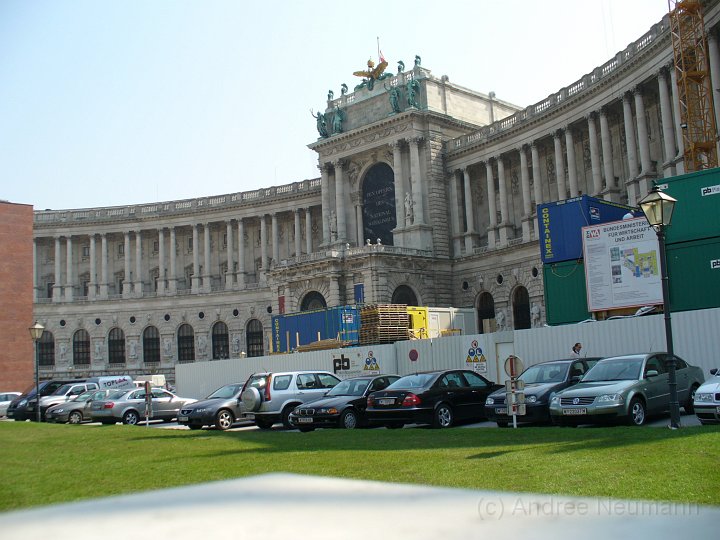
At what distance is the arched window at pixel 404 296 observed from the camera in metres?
56.7

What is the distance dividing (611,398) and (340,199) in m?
49.8

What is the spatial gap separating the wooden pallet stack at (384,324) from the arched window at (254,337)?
32.3 metres

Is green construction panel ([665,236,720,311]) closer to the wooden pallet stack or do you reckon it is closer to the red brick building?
the wooden pallet stack

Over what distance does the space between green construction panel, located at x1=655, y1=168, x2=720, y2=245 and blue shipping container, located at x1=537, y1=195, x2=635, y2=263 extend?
4.44 meters

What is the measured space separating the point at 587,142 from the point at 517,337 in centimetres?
2925

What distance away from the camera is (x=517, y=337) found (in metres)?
29.6

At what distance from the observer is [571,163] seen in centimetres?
5353

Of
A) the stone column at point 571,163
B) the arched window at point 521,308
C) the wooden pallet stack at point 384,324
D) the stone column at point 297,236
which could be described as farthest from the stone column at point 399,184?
the wooden pallet stack at point 384,324

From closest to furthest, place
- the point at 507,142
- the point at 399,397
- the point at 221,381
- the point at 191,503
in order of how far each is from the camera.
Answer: the point at 191,503
the point at 399,397
the point at 221,381
the point at 507,142

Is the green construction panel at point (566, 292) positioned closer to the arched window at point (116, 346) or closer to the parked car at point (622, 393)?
the parked car at point (622, 393)

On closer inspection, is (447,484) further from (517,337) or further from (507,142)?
(507,142)

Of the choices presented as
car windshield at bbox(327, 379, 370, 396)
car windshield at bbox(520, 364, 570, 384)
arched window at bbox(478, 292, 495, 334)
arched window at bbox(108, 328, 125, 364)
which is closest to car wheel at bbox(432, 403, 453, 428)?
car windshield at bbox(520, 364, 570, 384)

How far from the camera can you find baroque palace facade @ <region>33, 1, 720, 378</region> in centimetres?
5097

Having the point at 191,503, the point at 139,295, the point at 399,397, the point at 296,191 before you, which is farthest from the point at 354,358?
the point at 139,295
